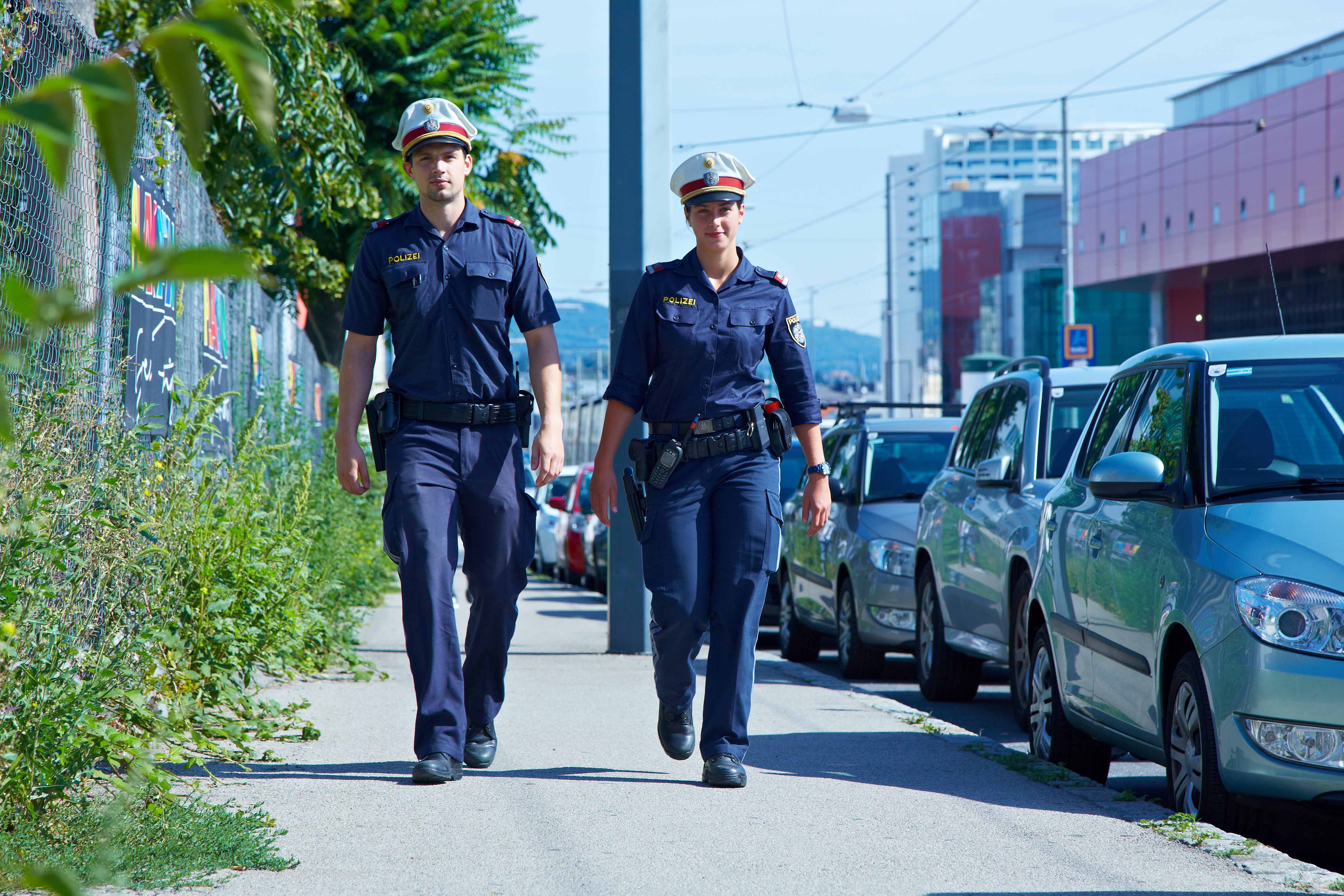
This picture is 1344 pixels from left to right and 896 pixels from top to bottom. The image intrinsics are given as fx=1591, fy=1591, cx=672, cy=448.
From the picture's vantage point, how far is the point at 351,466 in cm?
499

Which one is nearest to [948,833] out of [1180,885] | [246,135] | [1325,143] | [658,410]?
[1180,885]

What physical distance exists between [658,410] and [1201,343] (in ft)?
6.64

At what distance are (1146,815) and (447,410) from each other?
2467 millimetres

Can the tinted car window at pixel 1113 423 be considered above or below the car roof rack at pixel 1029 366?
below

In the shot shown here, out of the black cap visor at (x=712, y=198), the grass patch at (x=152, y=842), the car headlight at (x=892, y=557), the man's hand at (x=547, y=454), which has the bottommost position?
the grass patch at (x=152, y=842)

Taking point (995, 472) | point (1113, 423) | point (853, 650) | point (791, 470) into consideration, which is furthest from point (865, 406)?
point (1113, 423)

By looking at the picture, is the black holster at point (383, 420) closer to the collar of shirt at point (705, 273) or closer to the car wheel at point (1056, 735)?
the collar of shirt at point (705, 273)

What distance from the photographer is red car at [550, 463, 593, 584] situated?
70.5ft

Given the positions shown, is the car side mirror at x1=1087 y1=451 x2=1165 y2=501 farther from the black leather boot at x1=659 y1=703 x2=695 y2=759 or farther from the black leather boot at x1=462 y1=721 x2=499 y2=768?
the black leather boot at x1=462 y1=721 x2=499 y2=768

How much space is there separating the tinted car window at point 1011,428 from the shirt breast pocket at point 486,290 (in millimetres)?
3705

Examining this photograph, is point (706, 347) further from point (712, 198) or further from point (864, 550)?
point (864, 550)

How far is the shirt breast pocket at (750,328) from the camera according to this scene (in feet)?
16.7

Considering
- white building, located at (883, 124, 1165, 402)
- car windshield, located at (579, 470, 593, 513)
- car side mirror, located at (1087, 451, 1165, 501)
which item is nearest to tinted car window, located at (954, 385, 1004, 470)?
car side mirror, located at (1087, 451, 1165, 501)

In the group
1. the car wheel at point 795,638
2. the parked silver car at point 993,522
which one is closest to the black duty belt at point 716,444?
the parked silver car at point 993,522
